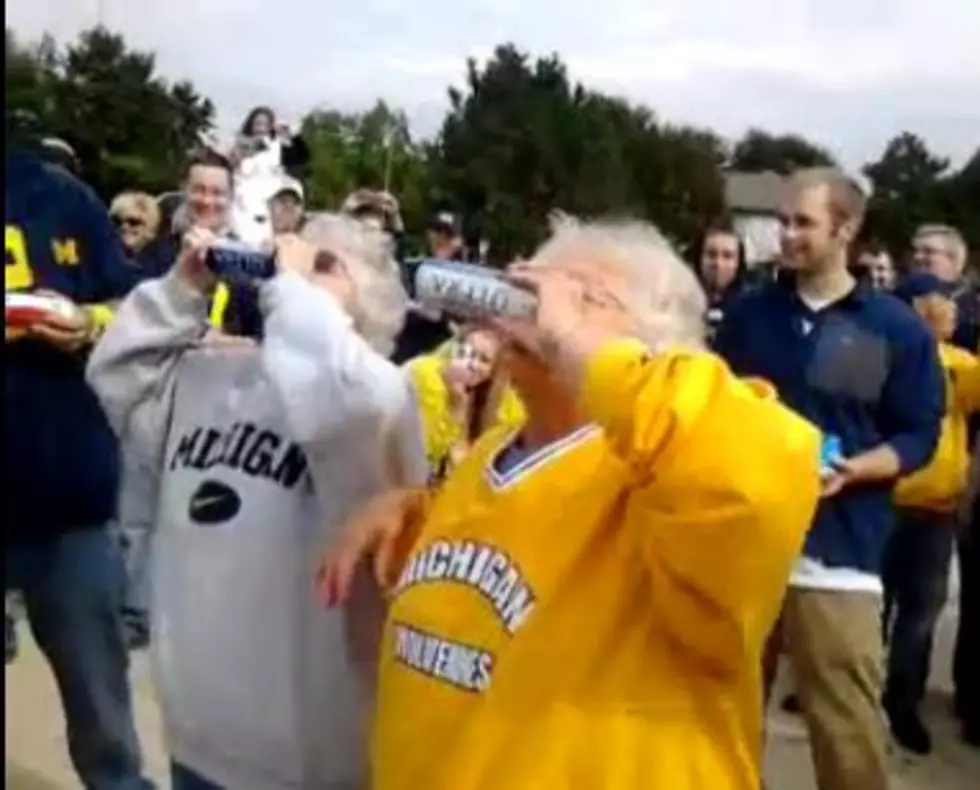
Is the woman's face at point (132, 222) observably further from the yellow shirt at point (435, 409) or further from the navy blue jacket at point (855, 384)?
the navy blue jacket at point (855, 384)

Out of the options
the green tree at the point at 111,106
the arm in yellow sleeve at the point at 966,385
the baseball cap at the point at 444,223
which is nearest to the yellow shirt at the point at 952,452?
the arm in yellow sleeve at the point at 966,385

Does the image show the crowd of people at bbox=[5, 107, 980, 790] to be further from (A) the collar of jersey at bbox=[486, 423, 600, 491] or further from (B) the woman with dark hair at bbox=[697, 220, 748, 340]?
(B) the woman with dark hair at bbox=[697, 220, 748, 340]

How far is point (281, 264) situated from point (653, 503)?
0.77 meters


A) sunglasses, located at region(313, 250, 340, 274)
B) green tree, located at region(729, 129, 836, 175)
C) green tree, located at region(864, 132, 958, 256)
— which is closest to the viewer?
sunglasses, located at region(313, 250, 340, 274)

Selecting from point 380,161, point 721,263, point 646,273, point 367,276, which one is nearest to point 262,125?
point 367,276

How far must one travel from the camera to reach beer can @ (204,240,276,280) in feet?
8.20

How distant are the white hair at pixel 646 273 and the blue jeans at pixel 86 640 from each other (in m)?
1.82

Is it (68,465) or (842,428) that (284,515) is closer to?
(68,465)

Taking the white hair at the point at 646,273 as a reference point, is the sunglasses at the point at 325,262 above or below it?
below

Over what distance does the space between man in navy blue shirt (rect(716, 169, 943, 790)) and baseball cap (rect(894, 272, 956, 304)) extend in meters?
1.55

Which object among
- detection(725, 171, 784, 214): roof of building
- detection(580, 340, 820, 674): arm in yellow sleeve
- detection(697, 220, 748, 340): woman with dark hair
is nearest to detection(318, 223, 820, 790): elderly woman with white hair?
detection(580, 340, 820, 674): arm in yellow sleeve

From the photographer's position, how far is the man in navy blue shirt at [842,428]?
13.9 feet

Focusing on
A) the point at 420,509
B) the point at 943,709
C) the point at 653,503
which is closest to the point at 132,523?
the point at 420,509

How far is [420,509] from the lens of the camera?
2385mm
